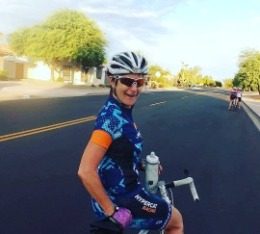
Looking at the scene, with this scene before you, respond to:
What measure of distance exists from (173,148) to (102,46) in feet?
161

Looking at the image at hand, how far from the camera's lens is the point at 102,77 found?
71.0m

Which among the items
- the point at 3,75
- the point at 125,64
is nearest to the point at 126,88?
the point at 125,64

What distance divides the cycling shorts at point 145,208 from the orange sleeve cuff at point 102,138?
0.42 m

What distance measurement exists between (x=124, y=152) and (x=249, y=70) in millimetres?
60643

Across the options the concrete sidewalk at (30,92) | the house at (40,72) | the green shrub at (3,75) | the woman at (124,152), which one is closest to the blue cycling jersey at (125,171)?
the woman at (124,152)

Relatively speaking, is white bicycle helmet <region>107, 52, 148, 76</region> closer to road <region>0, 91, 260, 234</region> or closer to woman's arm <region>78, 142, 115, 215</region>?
woman's arm <region>78, 142, 115, 215</region>

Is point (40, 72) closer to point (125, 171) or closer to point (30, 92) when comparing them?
point (30, 92)

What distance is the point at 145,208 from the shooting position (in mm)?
2553

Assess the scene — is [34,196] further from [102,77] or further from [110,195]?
[102,77]

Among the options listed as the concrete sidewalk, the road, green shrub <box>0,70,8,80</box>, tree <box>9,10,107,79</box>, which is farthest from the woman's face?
tree <box>9,10,107,79</box>

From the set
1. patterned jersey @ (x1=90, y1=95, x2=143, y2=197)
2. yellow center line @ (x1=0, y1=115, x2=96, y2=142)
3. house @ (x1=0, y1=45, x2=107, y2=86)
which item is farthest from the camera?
house @ (x1=0, y1=45, x2=107, y2=86)

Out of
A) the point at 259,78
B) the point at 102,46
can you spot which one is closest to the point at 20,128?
the point at 102,46

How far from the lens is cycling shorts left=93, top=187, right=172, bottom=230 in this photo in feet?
8.27

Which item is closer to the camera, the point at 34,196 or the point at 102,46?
the point at 34,196
